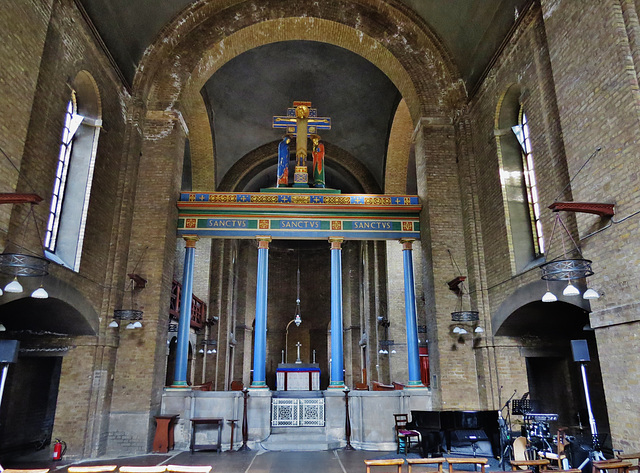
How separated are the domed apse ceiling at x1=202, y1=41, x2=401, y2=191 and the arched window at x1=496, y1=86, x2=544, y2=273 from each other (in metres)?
6.97

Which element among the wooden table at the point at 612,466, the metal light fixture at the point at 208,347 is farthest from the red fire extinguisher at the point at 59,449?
the wooden table at the point at 612,466

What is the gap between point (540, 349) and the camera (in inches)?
463

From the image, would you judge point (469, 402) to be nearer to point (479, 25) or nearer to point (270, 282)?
point (479, 25)

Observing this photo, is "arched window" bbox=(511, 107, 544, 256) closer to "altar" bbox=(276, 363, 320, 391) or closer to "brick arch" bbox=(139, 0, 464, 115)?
"brick arch" bbox=(139, 0, 464, 115)

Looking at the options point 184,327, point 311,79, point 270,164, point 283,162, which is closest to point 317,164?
point 283,162

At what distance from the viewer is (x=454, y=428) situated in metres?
9.82

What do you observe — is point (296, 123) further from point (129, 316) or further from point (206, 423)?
point (206, 423)

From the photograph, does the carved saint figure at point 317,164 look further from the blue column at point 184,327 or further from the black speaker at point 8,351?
the black speaker at point 8,351

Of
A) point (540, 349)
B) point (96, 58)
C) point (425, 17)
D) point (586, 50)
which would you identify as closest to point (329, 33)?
point (425, 17)

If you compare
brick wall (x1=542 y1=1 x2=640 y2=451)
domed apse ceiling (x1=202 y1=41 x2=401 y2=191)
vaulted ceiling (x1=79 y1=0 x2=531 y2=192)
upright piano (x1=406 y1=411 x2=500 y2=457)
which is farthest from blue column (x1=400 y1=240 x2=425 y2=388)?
domed apse ceiling (x1=202 y1=41 x2=401 y2=191)

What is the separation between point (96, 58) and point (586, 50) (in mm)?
10717

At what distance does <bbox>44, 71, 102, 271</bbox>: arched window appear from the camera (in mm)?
10281

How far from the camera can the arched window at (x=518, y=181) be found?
430 inches

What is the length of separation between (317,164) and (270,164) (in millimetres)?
6523
